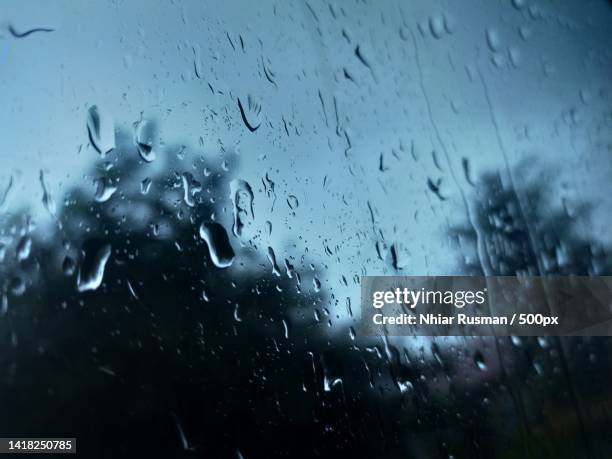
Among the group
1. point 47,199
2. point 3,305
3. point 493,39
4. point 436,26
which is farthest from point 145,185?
point 493,39

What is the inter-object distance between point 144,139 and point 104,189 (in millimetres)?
163

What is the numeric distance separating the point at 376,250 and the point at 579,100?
77cm

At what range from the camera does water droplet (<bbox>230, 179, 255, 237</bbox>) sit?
1397 mm

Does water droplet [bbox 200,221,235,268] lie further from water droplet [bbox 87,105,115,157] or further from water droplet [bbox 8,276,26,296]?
water droplet [bbox 8,276,26,296]

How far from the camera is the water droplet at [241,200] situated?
1.40 metres

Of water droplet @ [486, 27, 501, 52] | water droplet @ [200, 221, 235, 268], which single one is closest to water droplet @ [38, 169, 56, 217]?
water droplet @ [200, 221, 235, 268]

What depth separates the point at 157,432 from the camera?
1276mm

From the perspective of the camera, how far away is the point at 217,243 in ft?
4.51

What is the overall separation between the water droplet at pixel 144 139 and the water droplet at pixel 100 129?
2.4 inches

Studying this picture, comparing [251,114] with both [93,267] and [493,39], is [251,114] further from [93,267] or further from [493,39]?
[493,39]

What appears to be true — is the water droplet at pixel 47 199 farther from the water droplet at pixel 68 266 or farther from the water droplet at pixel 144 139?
the water droplet at pixel 144 139

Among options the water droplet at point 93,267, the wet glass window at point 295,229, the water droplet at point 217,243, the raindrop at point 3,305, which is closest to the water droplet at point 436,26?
the wet glass window at point 295,229

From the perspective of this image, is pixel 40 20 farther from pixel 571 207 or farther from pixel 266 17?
pixel 571 207

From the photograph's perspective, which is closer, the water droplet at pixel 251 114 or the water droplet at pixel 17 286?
the water droplet at pixel 17 286
